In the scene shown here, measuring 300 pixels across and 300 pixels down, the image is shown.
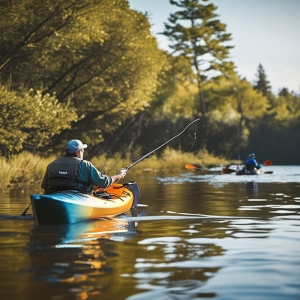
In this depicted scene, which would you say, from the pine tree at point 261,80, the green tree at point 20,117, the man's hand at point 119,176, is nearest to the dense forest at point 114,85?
the green tree at point 20,117

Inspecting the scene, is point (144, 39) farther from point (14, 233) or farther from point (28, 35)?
point (14, 233)

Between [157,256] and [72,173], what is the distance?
4366 mm

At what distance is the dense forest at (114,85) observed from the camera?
2911 cm

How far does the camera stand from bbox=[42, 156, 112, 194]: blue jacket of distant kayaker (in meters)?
13.5

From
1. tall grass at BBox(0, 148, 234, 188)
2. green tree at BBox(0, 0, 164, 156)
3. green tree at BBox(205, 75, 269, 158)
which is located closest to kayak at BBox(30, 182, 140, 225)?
tall grass at BBox(0, 148, 234, 188)

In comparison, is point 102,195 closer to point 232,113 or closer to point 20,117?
point 20,117

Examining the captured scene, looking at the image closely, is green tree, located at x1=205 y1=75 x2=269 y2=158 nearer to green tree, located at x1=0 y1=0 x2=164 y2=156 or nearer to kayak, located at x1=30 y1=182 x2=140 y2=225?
green tree, located at x1=0 y1=0 x2=164 y2=156

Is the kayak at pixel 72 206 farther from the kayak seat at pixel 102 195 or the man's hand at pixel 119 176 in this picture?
the man's hand at pixel 119 176

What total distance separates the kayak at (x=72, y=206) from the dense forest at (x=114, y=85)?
3.49 meters

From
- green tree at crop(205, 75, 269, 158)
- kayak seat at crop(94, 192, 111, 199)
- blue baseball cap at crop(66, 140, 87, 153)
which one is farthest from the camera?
green tree at crop(205, 75, 269, 158)

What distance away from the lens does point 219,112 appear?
63.0 metres

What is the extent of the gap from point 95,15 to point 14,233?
19787 millimetres

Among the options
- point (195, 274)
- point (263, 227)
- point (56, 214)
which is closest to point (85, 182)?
point (56, 214)

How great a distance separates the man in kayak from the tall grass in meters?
10.5
